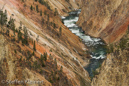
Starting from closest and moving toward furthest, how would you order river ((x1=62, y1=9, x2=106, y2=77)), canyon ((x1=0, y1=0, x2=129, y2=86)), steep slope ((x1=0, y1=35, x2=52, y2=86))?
steep slope ((x1=0, y1=35, x2=52, y2=86)), canyon ((x1=0, y1=0, x2=129, y2=86)), river ((x1=62, y1=9, x2=106, y2=77))

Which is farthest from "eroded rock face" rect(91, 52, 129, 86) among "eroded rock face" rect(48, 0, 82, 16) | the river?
"eroded rock face" rect(48, 0, 82, 16)

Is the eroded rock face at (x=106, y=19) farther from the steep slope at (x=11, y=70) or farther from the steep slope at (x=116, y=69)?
the steep slope at (x=11, y=70)

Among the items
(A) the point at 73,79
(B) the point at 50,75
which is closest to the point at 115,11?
(A) the point at 73,79

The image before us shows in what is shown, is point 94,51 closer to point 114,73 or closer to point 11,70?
point 114,73

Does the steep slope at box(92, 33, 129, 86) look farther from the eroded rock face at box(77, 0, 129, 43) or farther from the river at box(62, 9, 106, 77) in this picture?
the eroded rock face at box(77, 0, 129, 43)

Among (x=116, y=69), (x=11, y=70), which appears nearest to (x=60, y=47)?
(x=11, y=70)

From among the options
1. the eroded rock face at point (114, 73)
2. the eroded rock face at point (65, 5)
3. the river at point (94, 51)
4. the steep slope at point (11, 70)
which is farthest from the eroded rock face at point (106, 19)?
the eroded rock face at point (65, 5)

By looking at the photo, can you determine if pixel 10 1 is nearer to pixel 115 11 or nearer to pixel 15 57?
pixel 15 57
